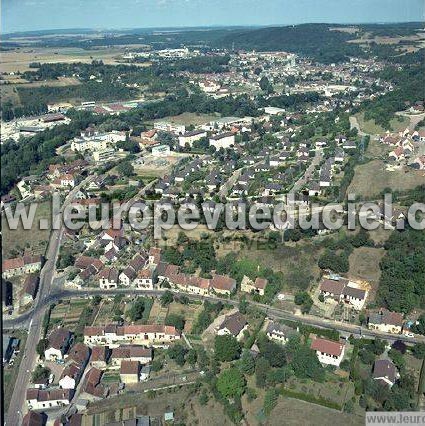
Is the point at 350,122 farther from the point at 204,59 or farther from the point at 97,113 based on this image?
the point at 204,59

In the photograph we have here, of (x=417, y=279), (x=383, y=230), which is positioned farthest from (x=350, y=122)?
(x=417, y=279)

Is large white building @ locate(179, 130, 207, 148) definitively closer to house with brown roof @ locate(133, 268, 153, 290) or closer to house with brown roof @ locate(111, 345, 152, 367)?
house with brown roof @ locate(133, 268, 153, 290)

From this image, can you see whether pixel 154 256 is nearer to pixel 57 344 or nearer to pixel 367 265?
pixel 57 344

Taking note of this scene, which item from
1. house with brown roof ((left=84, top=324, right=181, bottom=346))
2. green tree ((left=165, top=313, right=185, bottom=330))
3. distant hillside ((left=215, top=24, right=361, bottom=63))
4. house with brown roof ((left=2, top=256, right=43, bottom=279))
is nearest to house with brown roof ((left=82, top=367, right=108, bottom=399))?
house with brown roof ((left=84, top=324, right=181, bottom=346))

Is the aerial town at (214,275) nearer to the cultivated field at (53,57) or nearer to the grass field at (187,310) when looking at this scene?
the grass field at (187,310)

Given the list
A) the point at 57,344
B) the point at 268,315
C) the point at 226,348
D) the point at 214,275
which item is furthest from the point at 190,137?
the point at 226,348

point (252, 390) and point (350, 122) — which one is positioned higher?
point (350, 122)

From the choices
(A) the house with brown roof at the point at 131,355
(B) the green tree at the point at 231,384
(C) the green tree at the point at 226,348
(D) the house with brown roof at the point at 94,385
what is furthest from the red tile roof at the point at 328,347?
(D) the house with brown roof at the point at 94,385
